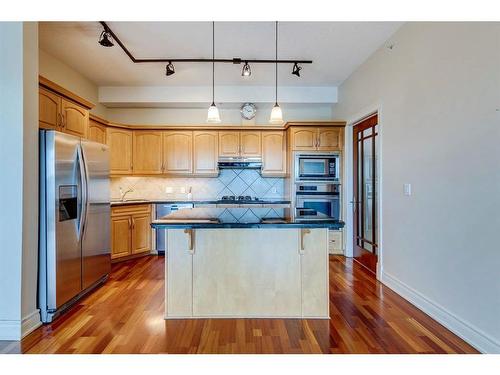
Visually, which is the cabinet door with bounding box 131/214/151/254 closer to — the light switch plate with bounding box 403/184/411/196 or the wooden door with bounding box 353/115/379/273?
the wooden door with bounding box 353/115/379/273

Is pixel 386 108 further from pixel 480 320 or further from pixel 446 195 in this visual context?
pixel 480 320

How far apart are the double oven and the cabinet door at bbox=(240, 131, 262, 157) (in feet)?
2.62

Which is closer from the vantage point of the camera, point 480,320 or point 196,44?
point 480,320

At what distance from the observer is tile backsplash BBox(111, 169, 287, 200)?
5324mm

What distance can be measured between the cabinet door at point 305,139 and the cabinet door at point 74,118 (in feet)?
9.79

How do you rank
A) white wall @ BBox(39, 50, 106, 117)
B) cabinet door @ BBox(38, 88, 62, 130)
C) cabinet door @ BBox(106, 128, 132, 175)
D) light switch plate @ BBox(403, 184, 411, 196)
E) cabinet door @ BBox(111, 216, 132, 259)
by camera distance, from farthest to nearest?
cabinet door @ BBox(106, 128, 132, 175), cabinet door @ BBox(111, 216, 132, 259), white wall @ BBox(39, 50, 106, 117), light switch plate @ BBox(403, 184, 411, 196), cabinet door @ BBox(38, 88, 62, 130)

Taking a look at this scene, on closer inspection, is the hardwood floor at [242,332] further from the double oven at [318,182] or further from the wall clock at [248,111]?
the wall clock at [248,111]

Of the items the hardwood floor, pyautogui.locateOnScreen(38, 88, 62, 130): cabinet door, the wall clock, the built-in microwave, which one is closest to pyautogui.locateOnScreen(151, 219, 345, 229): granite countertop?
the hardwood floor

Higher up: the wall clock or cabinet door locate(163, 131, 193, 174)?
the wall clock

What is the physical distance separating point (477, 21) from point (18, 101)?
3.45 m

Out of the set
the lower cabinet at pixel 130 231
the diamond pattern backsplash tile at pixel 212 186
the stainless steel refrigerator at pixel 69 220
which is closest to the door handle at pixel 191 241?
the stainless steel refrigerator at pixel 69 220
